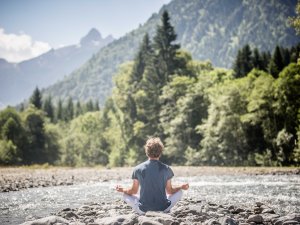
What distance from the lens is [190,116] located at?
65.1 metres

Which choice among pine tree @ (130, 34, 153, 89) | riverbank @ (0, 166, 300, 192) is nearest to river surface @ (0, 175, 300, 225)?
riverbank @ (0, 166, 300, 192)

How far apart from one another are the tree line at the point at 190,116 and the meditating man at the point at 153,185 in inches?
1267

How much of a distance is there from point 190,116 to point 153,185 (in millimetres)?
54913

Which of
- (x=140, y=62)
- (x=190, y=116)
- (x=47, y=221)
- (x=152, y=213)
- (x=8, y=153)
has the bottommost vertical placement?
(x=47, y=221)

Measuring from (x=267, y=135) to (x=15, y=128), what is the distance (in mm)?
52010

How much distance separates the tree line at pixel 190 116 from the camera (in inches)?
2018

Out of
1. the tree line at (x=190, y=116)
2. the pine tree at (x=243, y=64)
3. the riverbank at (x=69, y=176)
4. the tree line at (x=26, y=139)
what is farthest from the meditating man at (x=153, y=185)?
the pine tree at (x=243, y=64)

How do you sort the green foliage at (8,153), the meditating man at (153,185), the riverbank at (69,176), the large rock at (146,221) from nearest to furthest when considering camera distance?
the large rock at (146,221)
the meditating man at (153,185)
the riverbank at (69,176)
the green foliage at (8,153)

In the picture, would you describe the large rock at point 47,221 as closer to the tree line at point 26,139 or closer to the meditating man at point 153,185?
the meditating man at point 153,185

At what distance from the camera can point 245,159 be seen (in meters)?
55.8

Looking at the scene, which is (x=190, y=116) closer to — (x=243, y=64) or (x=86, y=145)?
(x=243, y=64)

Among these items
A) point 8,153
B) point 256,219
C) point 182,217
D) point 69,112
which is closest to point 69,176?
point 182,217

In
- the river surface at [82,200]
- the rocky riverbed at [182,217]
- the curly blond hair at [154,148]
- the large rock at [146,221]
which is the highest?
the curly blond hair at [154,148]

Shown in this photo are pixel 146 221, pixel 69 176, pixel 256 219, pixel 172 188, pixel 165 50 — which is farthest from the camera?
pixel 165 50
